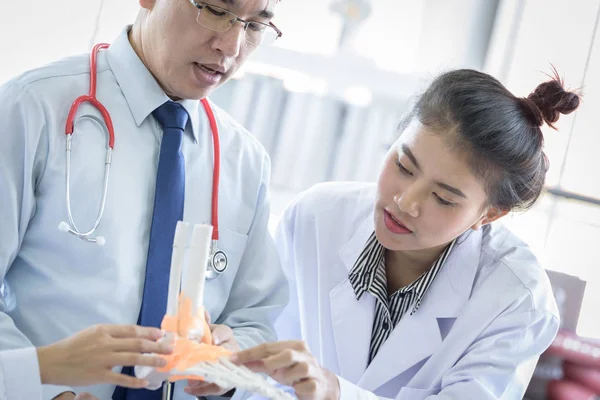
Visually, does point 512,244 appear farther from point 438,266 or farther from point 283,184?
point 283,184

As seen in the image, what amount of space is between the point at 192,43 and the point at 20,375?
0.68m

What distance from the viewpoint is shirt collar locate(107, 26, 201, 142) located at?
1.36 metres

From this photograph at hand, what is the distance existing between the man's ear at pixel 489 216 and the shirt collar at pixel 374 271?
4.2 inches

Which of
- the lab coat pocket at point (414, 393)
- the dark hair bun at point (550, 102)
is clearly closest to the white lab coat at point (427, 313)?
the lab coat pocket at point (414, 393)

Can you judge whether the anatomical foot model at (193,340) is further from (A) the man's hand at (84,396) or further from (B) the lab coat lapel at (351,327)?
(B) the lab coat lapel at (351,327)

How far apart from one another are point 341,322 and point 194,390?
62cm

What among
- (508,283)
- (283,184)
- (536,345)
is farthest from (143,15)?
(283,184)

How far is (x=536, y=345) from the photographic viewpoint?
1661 mm

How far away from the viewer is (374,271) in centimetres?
→ 179

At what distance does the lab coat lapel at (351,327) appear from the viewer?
1721mm

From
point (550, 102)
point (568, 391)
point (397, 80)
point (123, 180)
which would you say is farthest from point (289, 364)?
point (397, 80)

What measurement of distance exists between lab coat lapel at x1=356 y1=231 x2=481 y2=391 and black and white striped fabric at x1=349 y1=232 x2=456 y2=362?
0.9 inches

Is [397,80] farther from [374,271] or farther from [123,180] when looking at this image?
[123,180]

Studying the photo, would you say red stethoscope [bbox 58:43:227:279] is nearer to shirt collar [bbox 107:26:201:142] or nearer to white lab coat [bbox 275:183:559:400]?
shirt collar [bbox 107:26:201:142]
